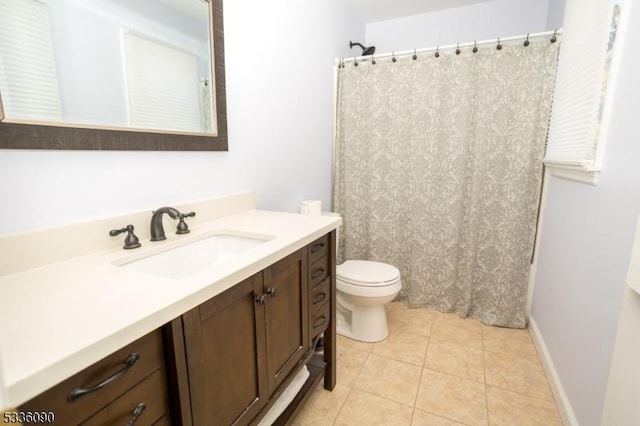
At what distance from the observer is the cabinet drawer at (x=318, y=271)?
1.31 metres

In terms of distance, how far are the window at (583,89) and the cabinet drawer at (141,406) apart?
1.63 meters

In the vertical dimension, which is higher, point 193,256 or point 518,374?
point 193,256

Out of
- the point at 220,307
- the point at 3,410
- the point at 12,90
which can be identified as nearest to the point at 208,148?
the point at 12,90

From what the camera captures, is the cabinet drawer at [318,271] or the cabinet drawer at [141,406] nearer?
the cabinet drawer at [141,406]

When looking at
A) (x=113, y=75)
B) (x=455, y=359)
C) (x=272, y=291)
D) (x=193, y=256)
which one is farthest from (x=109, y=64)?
(x=455, y=359)

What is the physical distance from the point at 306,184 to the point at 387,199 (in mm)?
652

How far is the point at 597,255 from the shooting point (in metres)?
1.21

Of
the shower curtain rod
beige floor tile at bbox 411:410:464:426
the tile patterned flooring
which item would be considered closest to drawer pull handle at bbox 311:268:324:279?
the tile patterned flooring

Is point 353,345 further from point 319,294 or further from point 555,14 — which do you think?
point 555,14

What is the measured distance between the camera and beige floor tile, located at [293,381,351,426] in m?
1.45

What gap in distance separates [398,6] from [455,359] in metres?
2.57

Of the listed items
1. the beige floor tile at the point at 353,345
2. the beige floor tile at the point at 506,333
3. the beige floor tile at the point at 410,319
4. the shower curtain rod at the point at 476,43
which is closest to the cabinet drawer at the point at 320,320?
the beige floor tile at the point at 353,345

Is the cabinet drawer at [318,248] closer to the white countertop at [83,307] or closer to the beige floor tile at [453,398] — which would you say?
the white countertop at [83,307]

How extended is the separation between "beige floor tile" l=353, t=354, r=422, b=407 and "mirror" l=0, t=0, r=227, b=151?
1424 millimetres
